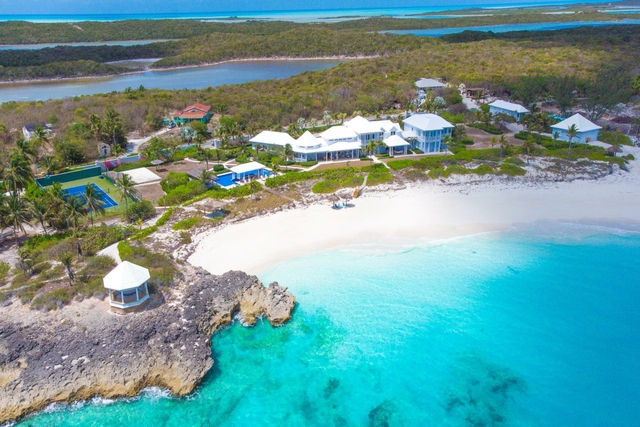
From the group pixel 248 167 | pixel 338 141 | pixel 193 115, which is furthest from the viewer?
pixel 193 115

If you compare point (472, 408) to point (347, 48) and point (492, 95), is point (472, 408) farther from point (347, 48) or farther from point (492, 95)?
point (347, 48)

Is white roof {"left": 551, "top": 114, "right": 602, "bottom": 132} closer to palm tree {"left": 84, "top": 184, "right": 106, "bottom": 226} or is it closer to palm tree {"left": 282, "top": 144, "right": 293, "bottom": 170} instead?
palm tree {"left": 282, "top": 144, "right": 293, "bottom": 170}

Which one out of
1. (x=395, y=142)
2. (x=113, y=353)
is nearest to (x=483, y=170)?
(x=395, y=142)

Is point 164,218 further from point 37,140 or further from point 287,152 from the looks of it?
point 37,140

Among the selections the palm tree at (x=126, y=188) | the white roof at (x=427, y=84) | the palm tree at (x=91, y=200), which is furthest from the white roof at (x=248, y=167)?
the white roof at (x=427, y=84)

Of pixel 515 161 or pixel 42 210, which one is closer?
pixel 42 210
